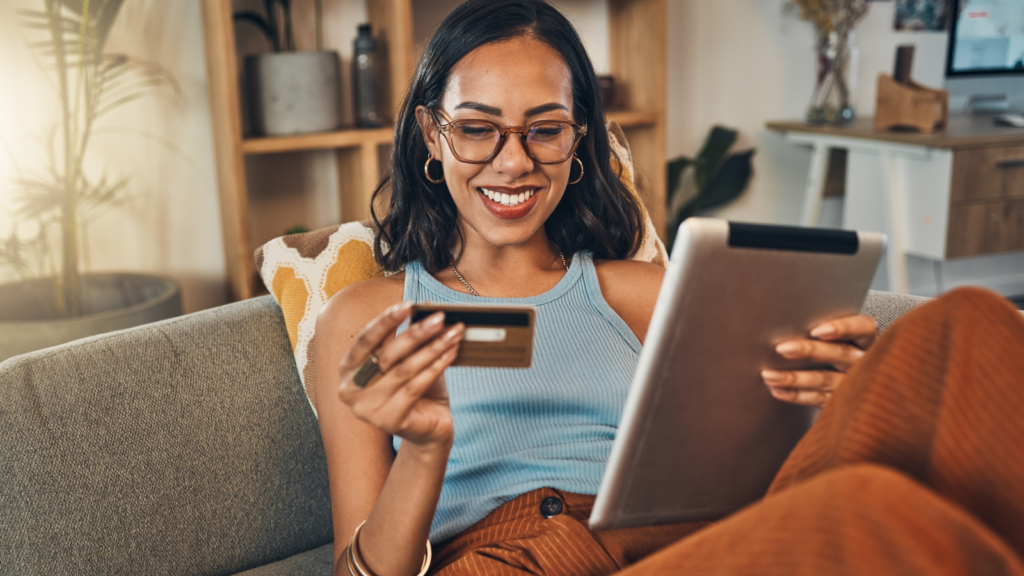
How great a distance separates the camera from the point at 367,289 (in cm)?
111

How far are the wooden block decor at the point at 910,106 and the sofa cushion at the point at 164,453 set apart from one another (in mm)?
2464

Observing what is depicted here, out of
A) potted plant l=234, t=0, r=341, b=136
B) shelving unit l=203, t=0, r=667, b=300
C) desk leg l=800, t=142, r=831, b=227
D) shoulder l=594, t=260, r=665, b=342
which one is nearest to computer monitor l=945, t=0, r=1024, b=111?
desk leg l=800, t=142, r=831, b=227

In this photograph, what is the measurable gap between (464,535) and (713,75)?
2.67m

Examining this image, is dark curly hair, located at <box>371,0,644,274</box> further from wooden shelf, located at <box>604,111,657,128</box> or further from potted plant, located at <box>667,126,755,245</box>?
potted plant, located at <box>667,126,755,245</box>

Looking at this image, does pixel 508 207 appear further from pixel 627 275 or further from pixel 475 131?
pixel 627 275

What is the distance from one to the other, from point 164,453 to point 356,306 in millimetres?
296

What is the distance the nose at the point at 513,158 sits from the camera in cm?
105

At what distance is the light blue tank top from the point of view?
1.00 m

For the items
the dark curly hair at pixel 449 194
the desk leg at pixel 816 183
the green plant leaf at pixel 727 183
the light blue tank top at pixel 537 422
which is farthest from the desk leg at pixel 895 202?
the light blue tank top at pixel 537 422

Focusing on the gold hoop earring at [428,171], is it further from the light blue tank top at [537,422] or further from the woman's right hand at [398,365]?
the woman's right hand at [398,365]

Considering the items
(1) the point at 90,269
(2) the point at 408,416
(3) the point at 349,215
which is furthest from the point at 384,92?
(2) the point at 408,416

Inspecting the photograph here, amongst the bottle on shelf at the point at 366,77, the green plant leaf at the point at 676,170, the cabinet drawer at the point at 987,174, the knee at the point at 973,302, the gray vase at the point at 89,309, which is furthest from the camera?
the green plant leaf at the point at 676,170

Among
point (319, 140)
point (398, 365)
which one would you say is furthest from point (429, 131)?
point (319, 140)

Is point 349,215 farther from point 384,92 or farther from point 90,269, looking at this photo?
point 90,269
